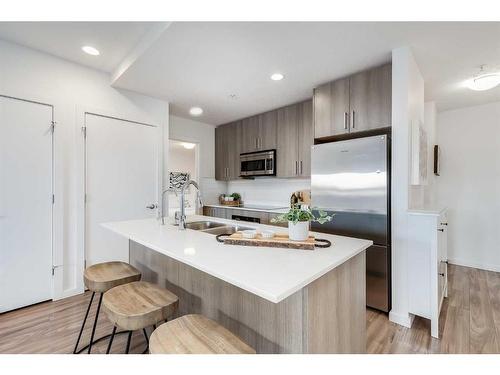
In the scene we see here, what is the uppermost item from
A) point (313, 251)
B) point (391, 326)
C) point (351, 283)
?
point (313, 251)

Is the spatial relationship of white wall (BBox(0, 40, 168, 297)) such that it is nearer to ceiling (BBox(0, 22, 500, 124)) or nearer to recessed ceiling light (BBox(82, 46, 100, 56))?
ceiling (BBox(0, 22, 500, 124))

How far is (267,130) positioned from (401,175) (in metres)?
2.08

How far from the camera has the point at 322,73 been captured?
8.07 feet

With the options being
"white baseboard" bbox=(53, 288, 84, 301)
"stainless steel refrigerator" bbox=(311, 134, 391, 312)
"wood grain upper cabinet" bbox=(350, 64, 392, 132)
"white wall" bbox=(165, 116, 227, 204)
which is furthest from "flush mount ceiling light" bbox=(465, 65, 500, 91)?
"white baseboard" bbox=(53, 288, 84, 301)

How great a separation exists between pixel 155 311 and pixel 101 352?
89 cm

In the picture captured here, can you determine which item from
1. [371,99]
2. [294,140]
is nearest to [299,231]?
[371,99]

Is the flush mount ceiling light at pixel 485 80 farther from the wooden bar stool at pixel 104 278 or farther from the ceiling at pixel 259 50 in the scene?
the wooden bar stool at pixel 104 278

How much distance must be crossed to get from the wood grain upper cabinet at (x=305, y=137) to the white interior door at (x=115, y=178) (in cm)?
191

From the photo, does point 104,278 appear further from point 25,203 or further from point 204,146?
point 204,146

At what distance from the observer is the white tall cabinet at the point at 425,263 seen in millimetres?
1893

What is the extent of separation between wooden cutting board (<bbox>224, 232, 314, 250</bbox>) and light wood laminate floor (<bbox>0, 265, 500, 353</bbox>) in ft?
3.47

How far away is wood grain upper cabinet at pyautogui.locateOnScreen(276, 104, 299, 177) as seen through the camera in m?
3.37
